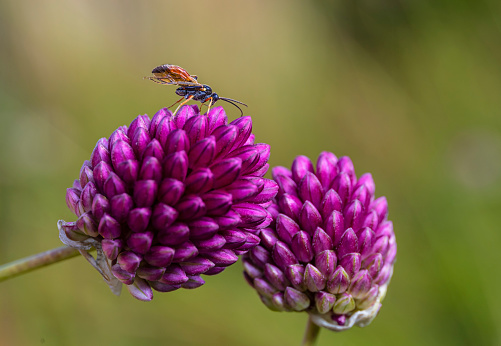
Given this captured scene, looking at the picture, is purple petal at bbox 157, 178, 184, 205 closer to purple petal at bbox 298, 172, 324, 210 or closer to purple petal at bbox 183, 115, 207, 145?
purple petal at bbox 183, 115, 207, 145

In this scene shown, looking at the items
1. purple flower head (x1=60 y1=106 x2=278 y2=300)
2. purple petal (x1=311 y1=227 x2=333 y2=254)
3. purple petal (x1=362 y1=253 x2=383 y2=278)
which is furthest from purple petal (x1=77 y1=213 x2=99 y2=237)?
purple petal (x1=362 y1=253 x2=383 y2=278)

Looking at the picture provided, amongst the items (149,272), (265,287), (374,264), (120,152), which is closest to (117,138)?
(120,152)

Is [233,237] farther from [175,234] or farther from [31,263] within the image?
[31,263]

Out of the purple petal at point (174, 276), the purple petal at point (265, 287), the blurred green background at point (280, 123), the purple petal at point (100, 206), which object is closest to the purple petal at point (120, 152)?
the purple petal at point (100, 206)

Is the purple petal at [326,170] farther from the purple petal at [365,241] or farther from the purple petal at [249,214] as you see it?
the purple petal at [249,214]

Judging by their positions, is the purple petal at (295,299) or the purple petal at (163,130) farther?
the purple petal at (295,299)

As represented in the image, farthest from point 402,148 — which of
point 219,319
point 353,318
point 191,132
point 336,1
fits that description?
point 191,132

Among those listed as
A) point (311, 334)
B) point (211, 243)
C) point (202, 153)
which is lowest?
point (311, 334)
